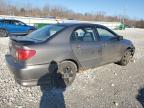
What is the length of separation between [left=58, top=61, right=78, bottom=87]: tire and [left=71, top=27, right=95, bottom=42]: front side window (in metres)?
0.68

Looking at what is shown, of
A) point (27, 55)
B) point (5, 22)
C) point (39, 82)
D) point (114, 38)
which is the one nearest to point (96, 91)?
point (39, 82)

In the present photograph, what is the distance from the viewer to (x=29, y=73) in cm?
526

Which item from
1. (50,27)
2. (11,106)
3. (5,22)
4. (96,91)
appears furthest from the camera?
(5,22)

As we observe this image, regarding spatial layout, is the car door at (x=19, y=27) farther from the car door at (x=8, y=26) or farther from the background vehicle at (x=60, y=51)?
the background vehicle at (x=60, y=51)

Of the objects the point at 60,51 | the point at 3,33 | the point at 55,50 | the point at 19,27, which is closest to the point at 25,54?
the point at 55,50

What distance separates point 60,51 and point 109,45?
2004mm

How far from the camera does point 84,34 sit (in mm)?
6500

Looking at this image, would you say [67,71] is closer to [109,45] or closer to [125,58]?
[109,45]

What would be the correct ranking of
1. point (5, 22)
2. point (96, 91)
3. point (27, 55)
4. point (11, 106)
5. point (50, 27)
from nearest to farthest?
point (11, 106) < point (27, 55) < point (96, 91) < point (50, 27) < point (5, 22)

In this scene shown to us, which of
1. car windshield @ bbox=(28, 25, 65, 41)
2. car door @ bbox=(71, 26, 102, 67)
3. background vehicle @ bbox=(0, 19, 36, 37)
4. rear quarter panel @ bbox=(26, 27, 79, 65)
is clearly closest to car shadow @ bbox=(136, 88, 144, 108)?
car door @ bbox=(71, 26, 102, 67)

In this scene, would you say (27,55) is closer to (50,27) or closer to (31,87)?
(31,87)

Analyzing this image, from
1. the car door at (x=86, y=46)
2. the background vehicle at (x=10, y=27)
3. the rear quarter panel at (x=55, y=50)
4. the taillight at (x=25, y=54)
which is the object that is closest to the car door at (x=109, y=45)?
the car door at (x=86, y=46)

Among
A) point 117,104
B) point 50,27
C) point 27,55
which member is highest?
point 50,27

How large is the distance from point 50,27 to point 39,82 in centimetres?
168
